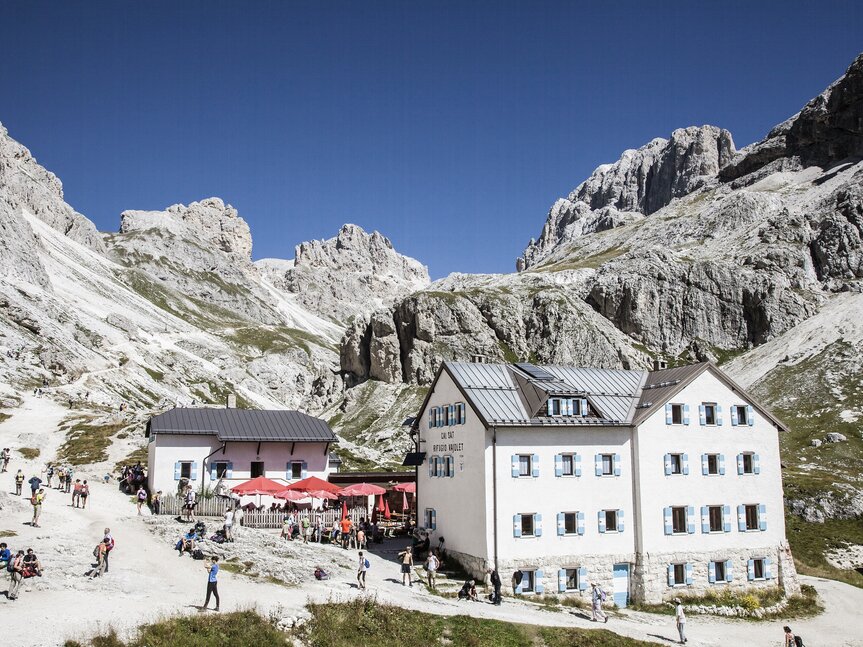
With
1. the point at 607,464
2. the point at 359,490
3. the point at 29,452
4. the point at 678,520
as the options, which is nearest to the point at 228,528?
the point at 359,490

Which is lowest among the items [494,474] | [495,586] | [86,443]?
[495,586]

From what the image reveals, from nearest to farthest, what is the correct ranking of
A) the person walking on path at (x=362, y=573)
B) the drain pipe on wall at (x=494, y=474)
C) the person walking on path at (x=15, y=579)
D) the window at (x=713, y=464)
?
the person walking on path at (x=15, y=579)
the person walking on path at (x=362, y=573)
the drain pipe on wall at (x=494, y=474)
the window at (x=713, y=464)

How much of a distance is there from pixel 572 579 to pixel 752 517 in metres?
14.6

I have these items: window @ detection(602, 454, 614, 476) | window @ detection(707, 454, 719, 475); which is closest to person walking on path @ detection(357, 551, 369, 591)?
window @ detection(602, 454, 614, 476)

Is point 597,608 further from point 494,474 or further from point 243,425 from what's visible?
point 243,425

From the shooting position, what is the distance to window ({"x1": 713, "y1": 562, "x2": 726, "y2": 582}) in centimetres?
4541

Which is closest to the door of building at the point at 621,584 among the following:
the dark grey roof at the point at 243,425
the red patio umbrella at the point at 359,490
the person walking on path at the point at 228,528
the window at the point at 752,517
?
the window at the point at 752,517

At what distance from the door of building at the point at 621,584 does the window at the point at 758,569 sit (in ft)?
31.6

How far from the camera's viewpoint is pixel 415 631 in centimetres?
3144

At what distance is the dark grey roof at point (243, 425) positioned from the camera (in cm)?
5234

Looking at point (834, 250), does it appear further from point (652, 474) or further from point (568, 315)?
point (652, 474)

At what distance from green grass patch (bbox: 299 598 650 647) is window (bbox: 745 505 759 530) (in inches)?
679

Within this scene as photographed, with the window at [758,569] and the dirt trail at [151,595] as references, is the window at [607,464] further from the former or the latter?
the window at [758,569]

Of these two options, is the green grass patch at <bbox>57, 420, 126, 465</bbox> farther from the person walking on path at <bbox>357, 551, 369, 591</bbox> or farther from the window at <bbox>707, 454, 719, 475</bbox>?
the window at <bbox>707, 454, 719, 475</bbox>
